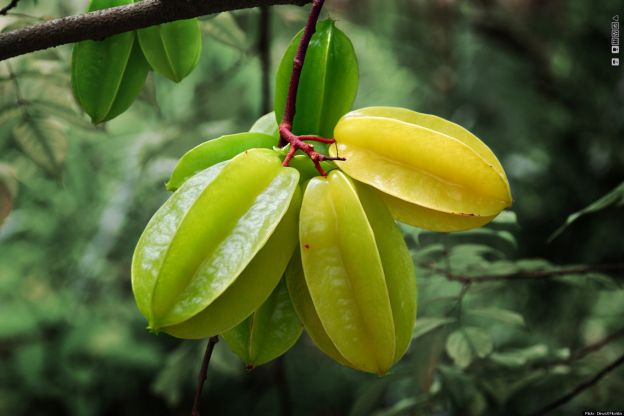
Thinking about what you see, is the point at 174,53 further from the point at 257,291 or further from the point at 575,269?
the point at 575,269

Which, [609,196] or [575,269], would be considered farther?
[575,269]

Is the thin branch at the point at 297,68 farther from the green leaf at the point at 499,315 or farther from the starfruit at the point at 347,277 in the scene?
the green leaf at the point at 499,315

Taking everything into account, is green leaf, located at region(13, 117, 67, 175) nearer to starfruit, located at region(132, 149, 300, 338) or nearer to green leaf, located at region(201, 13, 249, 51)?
green leaf, located at region(201, 13, 249, 51)

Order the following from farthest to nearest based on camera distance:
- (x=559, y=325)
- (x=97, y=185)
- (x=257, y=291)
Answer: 1. (x=97, y=185)
2. (x=559, y=325)
3. (x=257, y=291)

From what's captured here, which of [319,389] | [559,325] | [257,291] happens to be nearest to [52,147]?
[257,291]

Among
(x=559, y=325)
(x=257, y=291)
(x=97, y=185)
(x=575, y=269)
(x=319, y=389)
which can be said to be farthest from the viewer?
(x=97, y=185)

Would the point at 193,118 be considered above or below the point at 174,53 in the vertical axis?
below

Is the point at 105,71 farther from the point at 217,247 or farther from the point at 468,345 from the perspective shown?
the point at 468,345

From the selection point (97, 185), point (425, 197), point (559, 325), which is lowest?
point (559, 325)
